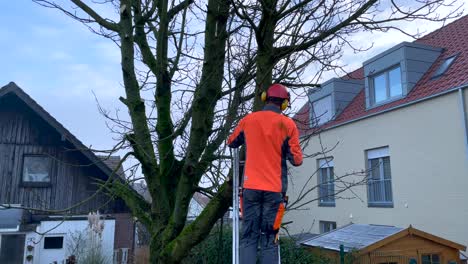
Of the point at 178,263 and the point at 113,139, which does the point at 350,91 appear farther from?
the point at 178,263

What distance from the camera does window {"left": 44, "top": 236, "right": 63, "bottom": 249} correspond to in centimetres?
1232

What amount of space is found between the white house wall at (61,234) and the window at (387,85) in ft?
33.5

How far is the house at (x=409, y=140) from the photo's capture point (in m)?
10.4

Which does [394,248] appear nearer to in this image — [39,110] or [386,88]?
[386,88]

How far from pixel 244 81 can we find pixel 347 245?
5877 millimetres

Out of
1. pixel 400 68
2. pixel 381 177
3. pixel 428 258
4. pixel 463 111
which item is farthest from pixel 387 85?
pixel 428 258

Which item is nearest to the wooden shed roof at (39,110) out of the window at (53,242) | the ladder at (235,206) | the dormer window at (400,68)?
the window at (53,242)

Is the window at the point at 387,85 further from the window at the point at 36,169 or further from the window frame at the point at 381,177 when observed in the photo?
the window at the point at 36,169

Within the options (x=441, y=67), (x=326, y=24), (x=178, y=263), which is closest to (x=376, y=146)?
(x=441, y=67)

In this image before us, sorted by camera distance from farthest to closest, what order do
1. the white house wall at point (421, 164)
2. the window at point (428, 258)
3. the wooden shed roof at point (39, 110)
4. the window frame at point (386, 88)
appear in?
the window frame at point (386, 88) → the wooden shed roof at point (39, 110) → the white house wall at point (421, 164) → the window at point (428, 258)

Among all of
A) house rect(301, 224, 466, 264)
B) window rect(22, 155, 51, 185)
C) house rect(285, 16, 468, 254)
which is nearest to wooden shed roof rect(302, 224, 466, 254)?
house rect(301, 224, 466, 264)

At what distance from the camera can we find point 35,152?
40.1 ft

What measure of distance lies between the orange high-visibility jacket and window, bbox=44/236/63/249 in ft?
36.5

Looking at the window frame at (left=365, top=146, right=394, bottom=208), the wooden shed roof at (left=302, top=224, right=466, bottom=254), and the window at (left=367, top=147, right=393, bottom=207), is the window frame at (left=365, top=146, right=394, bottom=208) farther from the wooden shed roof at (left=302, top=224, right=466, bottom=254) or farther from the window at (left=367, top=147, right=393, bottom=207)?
the wooden shed roof at (left=302, top=224, right=466, bottom=254)
